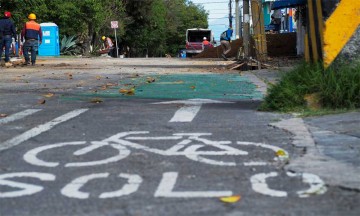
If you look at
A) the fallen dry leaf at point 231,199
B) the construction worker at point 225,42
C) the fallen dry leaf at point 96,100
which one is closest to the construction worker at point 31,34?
the construction worker at point 225,42

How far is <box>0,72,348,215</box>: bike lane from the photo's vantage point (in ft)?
12.4

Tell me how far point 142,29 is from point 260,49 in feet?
157

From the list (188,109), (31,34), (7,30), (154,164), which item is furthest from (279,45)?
(154,164)

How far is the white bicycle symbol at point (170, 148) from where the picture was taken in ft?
15.7

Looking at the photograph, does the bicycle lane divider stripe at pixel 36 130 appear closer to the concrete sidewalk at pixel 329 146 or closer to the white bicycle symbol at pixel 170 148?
the white bicycle symbol at pixel 170 148

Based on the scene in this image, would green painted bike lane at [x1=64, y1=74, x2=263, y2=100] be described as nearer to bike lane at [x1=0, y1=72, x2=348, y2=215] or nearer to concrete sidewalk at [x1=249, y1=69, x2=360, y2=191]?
bike lane at [x1=0, y1=72, x2=348, y2=215]

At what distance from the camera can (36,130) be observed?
638cm

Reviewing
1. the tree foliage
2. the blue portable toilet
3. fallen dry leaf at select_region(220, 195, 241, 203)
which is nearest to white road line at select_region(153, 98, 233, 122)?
fallen dry leaf at select_region(220, 195, 241, 203)

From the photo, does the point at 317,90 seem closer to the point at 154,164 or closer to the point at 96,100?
the point at 96,100

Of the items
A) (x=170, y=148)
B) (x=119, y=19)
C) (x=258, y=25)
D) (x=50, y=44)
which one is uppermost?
(x=119, y=19)

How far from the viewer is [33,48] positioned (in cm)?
2236

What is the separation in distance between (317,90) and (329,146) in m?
2.65

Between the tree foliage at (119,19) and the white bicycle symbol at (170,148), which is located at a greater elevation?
the tree foliage at (119,19)

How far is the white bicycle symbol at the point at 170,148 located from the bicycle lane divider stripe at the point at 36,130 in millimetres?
364
